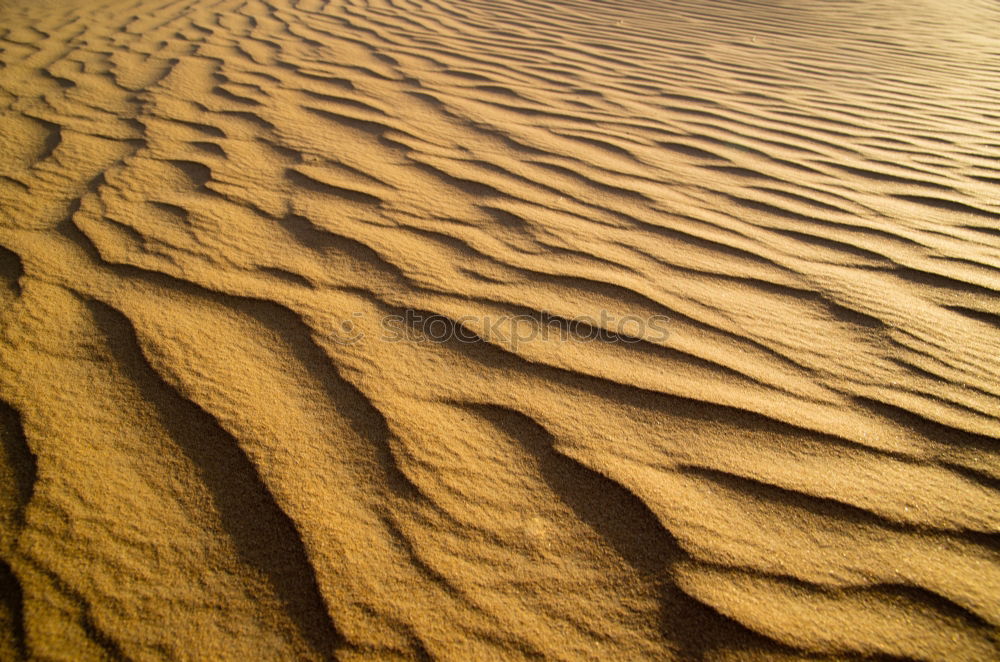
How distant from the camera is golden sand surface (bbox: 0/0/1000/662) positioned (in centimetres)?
81

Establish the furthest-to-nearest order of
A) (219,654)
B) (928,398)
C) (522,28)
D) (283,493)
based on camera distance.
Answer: (522,28) < (928,398) < (283,493) < (219,654)

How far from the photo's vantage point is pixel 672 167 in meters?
2.20

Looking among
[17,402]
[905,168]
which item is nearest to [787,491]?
[17,402]

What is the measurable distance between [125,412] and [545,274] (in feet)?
3.31

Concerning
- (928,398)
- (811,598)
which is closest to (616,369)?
(811,598)

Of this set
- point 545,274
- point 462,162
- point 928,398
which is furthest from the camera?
point 462,162

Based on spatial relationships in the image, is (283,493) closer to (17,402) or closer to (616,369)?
(17,402)

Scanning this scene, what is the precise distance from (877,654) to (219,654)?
92cm

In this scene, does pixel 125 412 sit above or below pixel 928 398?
below

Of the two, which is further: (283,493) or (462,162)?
(462,162)

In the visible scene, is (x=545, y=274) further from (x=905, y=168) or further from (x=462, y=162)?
(x=905, y=168)

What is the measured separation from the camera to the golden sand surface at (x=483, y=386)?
0.81 metres

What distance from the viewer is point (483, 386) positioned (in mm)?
1163

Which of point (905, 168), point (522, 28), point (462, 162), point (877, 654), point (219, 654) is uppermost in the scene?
point (522, 28)
